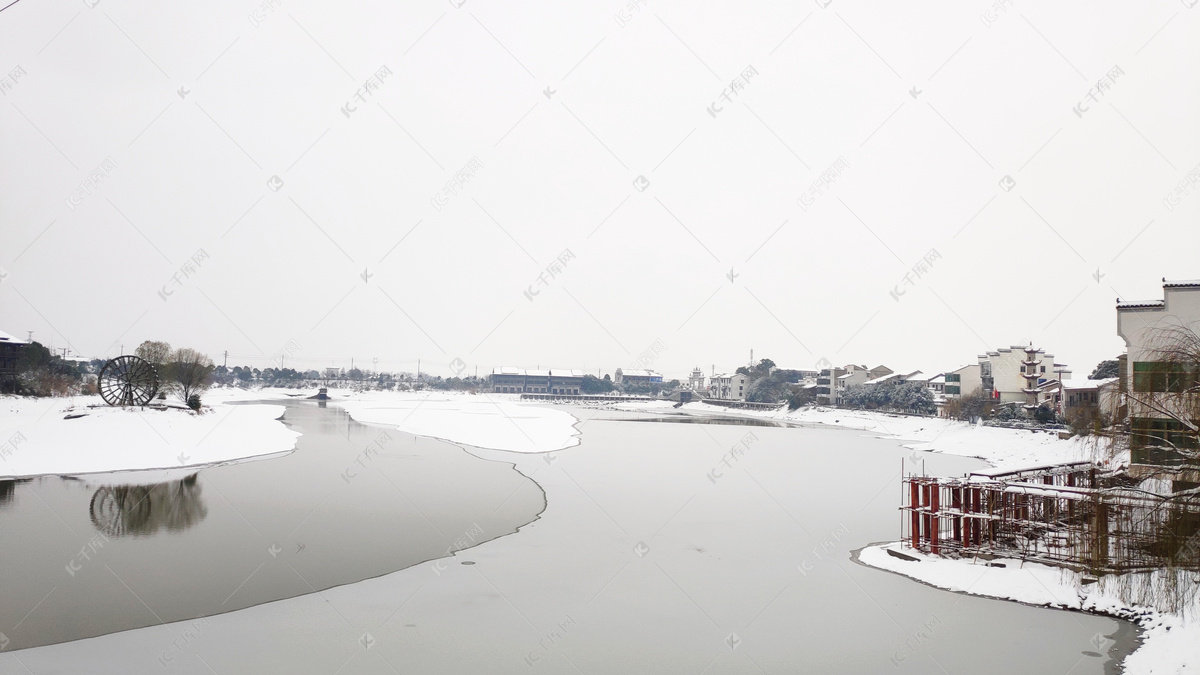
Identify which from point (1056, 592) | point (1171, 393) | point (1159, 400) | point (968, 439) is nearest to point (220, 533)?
point (1056, 592)

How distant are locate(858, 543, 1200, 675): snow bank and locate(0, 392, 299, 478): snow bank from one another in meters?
24.1

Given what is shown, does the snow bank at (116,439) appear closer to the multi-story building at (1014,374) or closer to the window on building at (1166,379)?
the window on building at (1166,379)

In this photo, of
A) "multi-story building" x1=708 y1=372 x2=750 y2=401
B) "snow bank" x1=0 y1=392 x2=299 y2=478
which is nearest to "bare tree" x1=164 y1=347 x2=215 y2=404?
"snow bank" x1=0 y1=392 x2=299 y2=478

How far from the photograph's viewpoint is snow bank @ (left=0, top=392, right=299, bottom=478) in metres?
24.6

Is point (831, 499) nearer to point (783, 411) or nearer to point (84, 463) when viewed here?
point (84, 463)

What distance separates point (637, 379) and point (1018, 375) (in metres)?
104

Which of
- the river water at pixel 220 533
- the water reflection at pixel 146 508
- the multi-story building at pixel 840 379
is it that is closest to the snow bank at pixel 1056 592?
the river water at pixel 220 533

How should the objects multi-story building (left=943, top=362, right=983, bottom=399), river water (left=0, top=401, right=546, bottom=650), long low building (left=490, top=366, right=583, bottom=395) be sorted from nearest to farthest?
1. river water (left=0, top=401, right=546, bottom=650)
2. multi-story building (left=943, top=362, right=983, bottom=399)
3. long low building (left=490, top=366, right=583, bottom=395)

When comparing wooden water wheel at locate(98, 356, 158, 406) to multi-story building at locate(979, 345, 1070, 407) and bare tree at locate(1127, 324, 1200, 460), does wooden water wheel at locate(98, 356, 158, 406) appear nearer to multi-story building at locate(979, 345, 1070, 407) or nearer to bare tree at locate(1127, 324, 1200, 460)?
bare tree at locate(1127, 324, 1200, 460)

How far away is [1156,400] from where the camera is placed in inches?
347

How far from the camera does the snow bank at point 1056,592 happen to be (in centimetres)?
857

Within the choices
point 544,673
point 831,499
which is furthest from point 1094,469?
point 544,673

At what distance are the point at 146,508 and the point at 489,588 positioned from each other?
11.1 m

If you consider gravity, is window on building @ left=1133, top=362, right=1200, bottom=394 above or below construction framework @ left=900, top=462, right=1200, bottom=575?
above
